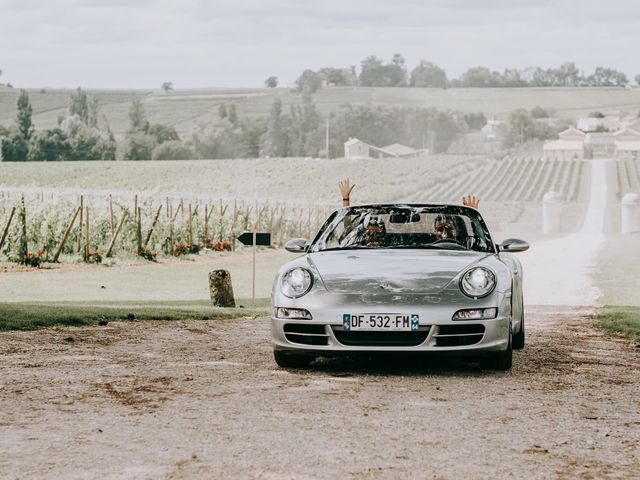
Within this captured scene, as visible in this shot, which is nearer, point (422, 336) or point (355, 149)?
point (422, 336)

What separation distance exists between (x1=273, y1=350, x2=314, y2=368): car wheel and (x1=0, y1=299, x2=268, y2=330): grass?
14.4ft

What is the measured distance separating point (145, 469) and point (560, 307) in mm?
13851

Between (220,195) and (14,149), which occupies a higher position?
(14,149)

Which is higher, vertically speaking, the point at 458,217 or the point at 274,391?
the point at 458,217

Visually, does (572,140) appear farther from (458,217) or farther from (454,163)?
(458,217)

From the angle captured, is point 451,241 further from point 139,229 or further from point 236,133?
point 236,133

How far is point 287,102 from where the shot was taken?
18600cm

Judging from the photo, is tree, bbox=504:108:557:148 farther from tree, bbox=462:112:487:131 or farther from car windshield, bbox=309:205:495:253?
car windshield, bbox=309:205:495:253

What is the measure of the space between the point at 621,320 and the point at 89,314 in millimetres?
7293

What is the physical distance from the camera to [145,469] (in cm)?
535

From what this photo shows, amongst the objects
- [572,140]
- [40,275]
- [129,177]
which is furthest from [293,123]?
[40,275]

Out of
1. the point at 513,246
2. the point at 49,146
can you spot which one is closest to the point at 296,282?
the point at 513,246

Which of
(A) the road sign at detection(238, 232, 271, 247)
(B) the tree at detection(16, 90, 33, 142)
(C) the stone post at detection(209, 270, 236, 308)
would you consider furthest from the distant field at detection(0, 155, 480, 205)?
(A) the road sign at detection(238, 232, 271, 247)

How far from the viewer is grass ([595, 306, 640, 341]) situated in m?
13.6
